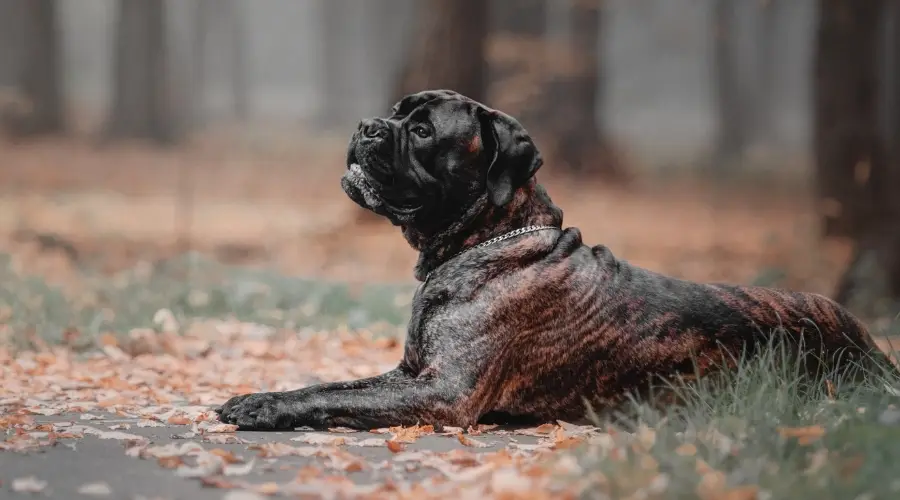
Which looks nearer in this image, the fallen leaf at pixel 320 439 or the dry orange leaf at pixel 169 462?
the dry orange leaf at pixel 169 462

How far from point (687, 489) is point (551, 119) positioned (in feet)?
45.0

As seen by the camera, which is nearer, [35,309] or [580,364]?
[580,364]

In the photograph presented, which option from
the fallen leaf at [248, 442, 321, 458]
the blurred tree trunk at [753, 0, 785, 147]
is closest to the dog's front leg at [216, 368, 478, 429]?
the fallen leaf at [248, 442, 321, 458]

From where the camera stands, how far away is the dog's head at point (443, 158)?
4.48 m

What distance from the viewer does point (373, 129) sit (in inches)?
180

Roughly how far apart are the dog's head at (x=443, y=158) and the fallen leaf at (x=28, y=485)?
74.7 inches

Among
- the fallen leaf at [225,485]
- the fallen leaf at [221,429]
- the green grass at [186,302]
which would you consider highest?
the fallen leaf at [225,485]

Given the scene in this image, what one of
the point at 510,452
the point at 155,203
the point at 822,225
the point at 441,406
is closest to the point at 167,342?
the point at 441,406

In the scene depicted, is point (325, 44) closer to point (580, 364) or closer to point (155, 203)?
point (155, 203)

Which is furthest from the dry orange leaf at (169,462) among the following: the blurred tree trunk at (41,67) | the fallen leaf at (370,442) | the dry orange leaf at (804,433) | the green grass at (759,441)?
the blurred tree trunk at (41,67)

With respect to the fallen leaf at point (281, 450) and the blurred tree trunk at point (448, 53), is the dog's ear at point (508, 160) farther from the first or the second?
the blurred tree trunk at point (448, 53)

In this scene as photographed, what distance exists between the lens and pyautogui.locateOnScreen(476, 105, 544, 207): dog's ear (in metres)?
4.46

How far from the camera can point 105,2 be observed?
17.9m

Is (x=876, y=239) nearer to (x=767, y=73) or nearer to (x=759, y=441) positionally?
(x=759, y=441)
